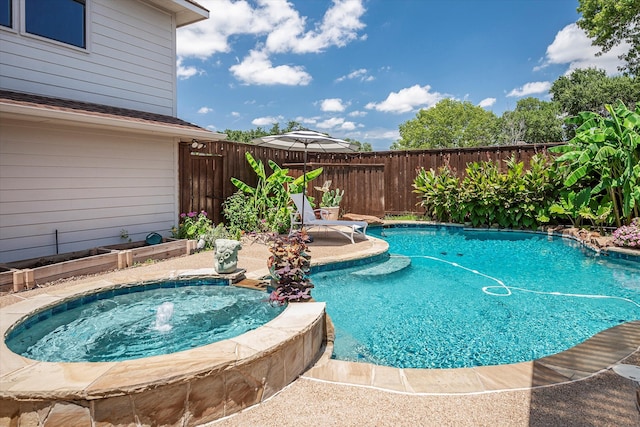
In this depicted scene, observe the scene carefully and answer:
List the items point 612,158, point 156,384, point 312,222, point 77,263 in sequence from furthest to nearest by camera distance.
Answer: point 612,158, point 312,222, point 77,263, point 156,384

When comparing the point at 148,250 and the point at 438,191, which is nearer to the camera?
the point at 148,250

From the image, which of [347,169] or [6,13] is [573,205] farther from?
[6,13]

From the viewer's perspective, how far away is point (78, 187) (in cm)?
688

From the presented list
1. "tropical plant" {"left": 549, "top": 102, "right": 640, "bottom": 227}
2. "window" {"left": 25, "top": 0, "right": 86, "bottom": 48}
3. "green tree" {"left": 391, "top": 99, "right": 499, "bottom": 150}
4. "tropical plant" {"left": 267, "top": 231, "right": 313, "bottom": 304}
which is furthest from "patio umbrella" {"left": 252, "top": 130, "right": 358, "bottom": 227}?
"green tree" {"left": 391, "top": 99, "right": 499, "bottom": 150}

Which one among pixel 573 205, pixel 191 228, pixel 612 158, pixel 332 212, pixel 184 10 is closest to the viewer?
pixel 191 228

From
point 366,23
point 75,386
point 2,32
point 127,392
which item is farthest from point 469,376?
point 366,23

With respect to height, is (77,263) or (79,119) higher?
(79,119)

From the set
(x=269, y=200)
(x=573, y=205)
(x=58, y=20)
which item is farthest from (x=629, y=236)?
(x=58, y=20)

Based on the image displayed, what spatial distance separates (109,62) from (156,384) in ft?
24.5

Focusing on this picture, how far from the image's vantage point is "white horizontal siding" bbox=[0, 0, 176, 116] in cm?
634

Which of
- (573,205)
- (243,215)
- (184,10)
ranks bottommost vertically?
(243,215)

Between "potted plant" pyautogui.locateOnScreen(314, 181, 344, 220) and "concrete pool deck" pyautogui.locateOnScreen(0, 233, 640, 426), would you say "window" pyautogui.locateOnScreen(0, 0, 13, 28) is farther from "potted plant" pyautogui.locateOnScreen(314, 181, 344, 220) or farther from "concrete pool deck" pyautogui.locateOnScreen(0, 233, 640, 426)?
"potted plant" pyautogui.locateOnScreen(314, 181, 344, 220)

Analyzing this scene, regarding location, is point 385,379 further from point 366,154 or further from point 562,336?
point 366,154

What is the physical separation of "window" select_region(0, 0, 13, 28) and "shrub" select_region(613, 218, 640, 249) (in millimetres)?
12437
